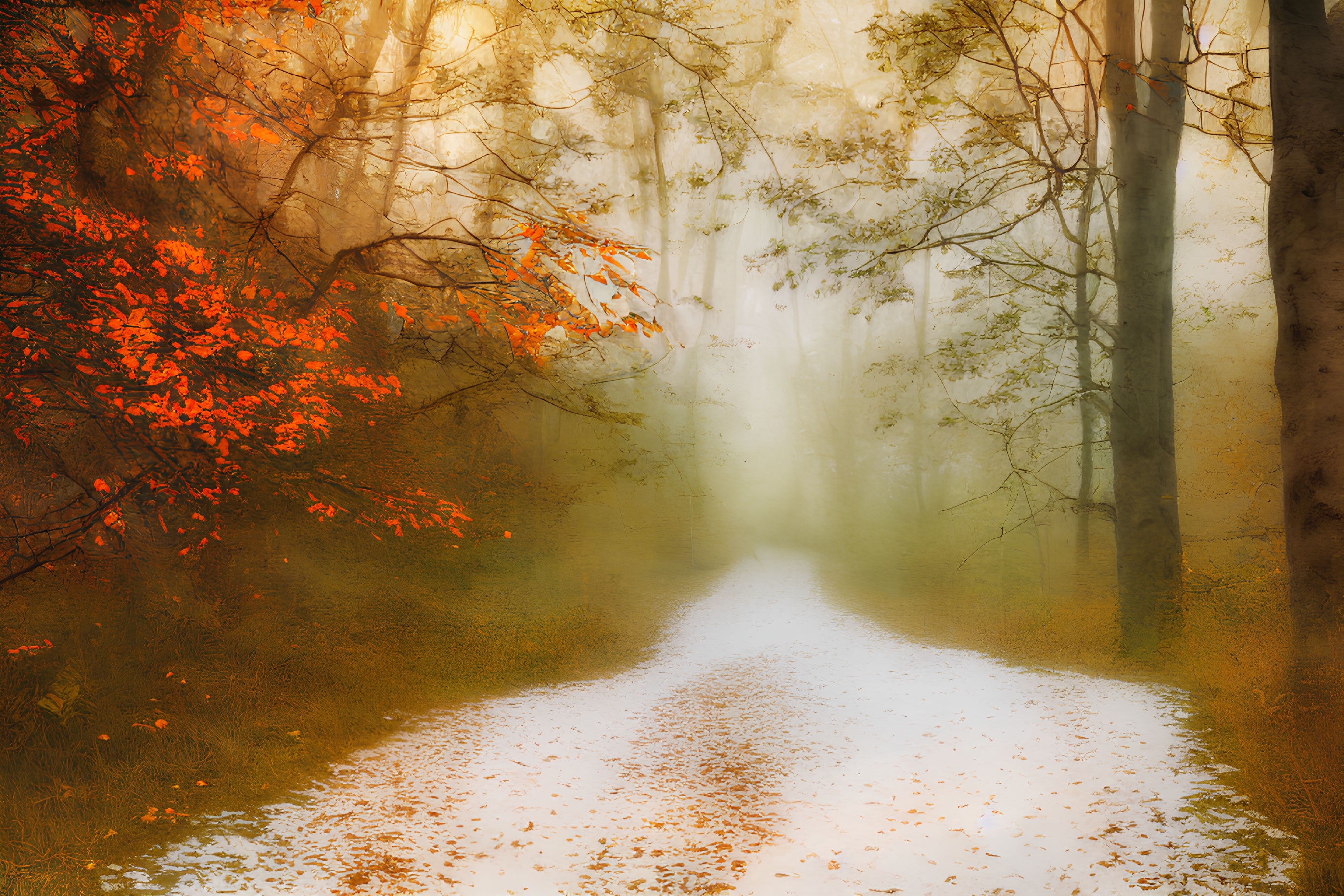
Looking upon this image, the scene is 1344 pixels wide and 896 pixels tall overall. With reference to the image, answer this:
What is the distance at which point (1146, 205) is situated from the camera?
19.6 feet

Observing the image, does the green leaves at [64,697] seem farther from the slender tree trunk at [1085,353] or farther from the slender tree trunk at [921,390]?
the slender tree trunk at [921,390]

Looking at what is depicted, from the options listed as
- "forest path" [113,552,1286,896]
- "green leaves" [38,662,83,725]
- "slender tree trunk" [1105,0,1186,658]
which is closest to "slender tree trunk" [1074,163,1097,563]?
"slender tree trunk" [1105,0,1186,658]

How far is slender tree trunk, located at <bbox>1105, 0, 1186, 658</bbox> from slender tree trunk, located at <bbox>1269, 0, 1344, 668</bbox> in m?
1.41

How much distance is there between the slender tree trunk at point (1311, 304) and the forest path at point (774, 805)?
121 centimetres

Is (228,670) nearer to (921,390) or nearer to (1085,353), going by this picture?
(1085,353)

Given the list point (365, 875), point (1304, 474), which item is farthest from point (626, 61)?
point (365, 875)

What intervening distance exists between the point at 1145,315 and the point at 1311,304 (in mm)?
1735

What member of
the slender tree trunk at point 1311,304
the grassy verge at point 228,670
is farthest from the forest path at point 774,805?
the slender tree trunk at point 1311,304

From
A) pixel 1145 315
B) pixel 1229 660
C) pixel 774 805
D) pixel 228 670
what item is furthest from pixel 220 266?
pixel 1229 660

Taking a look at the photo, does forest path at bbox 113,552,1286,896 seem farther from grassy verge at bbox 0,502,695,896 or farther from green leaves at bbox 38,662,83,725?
green leaves at bbox 38,662,83,725

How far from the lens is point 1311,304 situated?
4219mm

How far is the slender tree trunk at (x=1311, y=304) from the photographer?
13.6ft

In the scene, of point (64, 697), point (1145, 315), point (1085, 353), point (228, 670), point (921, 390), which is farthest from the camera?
point (921, 390)

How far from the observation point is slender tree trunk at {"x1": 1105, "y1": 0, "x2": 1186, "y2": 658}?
19.1 ft
